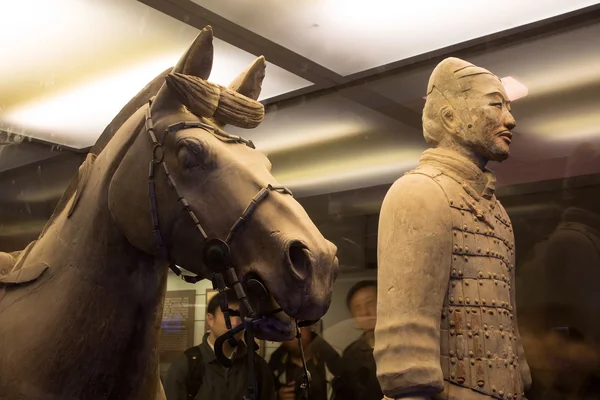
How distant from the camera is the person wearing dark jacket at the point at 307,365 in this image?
3.37m

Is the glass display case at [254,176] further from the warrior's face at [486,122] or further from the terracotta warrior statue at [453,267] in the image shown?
the warrior's face at [486,122]

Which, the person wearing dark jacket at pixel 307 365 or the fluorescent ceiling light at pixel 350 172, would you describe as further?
the fluorescent ceiling light at pixel 350 172

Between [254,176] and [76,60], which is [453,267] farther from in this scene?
[76,60]

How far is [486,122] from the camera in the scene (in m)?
2.38

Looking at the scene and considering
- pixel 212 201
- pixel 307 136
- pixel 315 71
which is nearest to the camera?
pixel 212 201

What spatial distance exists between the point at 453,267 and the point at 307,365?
1.66m

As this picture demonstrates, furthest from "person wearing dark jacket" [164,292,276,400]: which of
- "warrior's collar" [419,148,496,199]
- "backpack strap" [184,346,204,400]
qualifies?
"warrior's collar" [419,148,496,199]

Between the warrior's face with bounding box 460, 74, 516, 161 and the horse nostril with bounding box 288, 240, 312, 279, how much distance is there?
134cm

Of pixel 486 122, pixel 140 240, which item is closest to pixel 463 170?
pixel 486 122

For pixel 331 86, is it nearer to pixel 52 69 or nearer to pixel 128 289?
pixel 52 69

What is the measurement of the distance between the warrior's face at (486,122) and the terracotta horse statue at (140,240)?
1127mm

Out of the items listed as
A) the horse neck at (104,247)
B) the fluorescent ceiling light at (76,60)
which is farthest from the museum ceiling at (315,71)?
the horse neck at (104,247)

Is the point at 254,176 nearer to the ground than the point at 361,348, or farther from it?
farther from it

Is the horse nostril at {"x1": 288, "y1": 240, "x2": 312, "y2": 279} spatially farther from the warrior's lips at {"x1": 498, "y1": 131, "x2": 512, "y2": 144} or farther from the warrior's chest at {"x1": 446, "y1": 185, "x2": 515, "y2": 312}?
the warrior's lips at {"x1": 498, "y1": 131, "x2": 512, "y2": 144}
